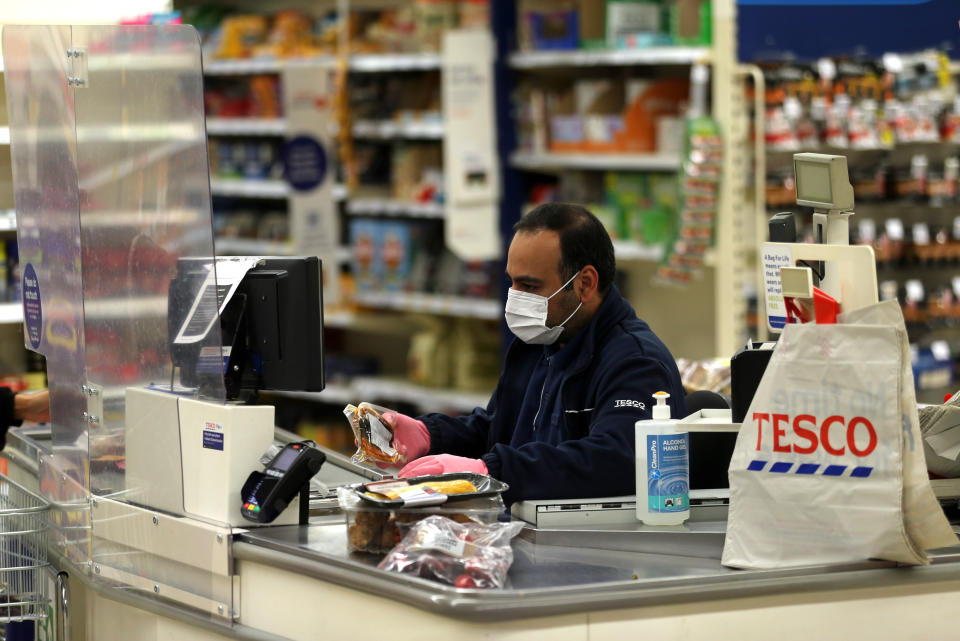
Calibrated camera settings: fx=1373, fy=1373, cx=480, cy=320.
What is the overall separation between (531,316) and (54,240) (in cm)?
112

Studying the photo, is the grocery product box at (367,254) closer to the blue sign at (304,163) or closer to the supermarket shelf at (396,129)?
the blue sign at (304,163)

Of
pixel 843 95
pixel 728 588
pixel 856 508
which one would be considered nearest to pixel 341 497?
pixel 728 588

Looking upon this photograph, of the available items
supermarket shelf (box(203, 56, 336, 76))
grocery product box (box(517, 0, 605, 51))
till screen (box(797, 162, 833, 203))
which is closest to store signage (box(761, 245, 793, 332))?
till screen (box(797, 162, 833, 203))

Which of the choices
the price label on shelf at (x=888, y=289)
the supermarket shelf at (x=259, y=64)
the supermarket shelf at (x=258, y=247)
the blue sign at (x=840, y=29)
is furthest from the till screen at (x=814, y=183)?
the supermarket shelf at (x=258, y=247)

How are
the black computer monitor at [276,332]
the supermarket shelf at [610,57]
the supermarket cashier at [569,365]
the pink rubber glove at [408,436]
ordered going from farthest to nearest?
the supermarket shelf at [610,57]
the pink rubber glove at [408,436]
the supermarket cashier at [569,365]
the black computer monitor at [276,332]

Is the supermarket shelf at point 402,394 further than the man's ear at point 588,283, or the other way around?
the supermarket shelf at point 402,394

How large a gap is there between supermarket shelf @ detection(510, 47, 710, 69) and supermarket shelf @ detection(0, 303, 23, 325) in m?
2.78

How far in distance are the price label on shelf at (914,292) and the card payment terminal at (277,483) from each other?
368 cm

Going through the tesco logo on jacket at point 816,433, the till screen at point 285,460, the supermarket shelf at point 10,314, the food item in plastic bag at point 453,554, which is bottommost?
the food item in plastic bag at point 453,554

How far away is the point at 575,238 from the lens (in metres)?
3.25

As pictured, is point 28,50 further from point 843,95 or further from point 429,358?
point 429,358

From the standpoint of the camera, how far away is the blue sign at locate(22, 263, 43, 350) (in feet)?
11.1

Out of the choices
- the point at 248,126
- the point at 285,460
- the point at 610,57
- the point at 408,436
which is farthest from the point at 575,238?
the point at 248,126

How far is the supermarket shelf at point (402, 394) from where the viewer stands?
6.96 m
